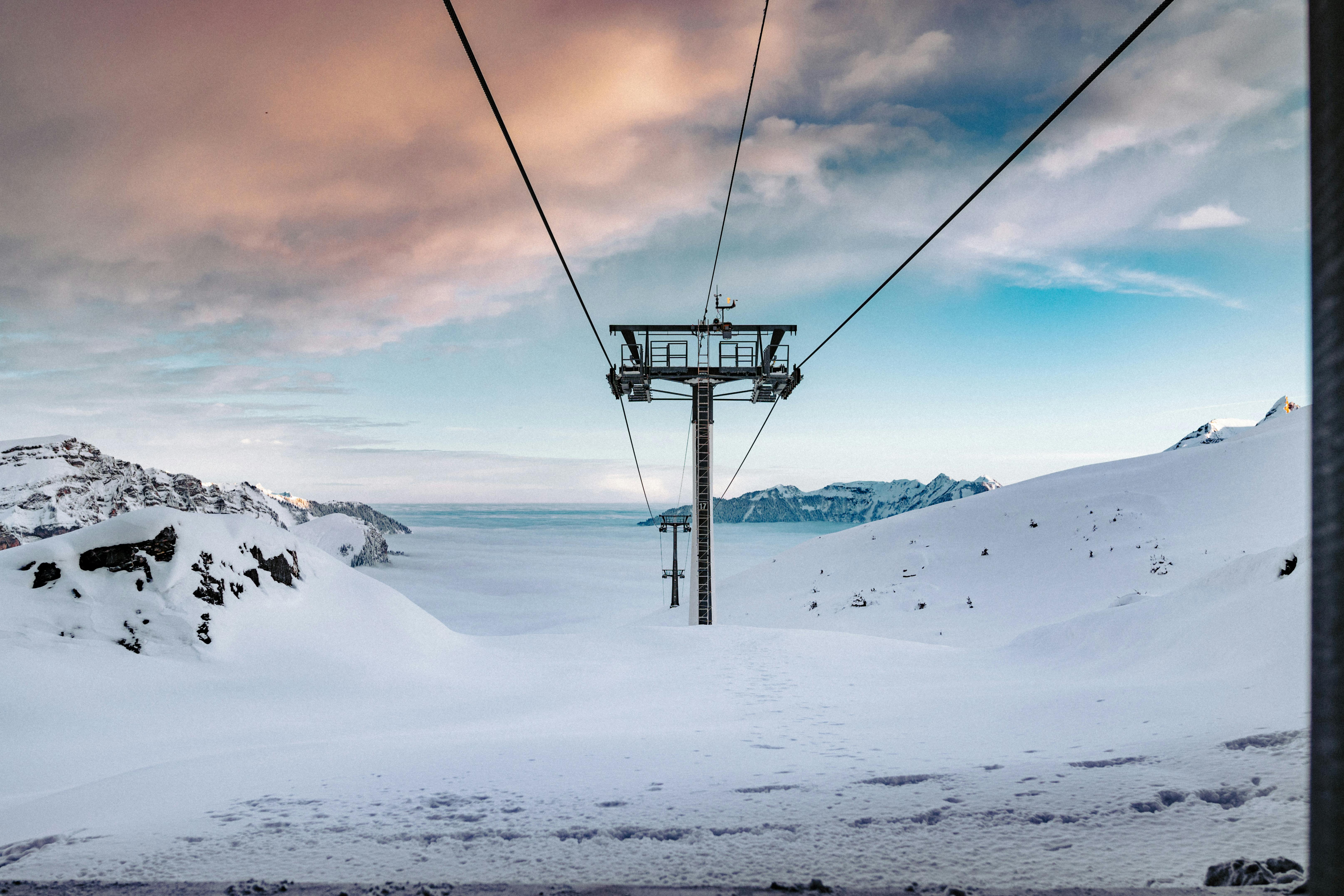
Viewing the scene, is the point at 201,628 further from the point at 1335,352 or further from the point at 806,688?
the point at 1335,352

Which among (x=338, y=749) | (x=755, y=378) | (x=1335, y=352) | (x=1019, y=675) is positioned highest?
(x=755, y=378)

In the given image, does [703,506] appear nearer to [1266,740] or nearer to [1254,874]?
[1266,740]

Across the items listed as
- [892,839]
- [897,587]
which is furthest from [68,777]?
[897,587]

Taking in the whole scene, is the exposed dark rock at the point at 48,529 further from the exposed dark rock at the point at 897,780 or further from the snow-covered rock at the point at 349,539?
the exposed dark rock at the point at 897,780

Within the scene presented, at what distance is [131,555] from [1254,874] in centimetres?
1298

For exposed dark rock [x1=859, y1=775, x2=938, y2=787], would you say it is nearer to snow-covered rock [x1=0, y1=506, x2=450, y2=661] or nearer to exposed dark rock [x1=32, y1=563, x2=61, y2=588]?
snow-covered rock [x1=0, y1=506, x2=450, y2=661]

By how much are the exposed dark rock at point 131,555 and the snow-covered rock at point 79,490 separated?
87.4 meters

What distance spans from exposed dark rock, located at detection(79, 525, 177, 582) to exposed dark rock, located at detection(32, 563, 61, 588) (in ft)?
0.88

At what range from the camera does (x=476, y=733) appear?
660cm

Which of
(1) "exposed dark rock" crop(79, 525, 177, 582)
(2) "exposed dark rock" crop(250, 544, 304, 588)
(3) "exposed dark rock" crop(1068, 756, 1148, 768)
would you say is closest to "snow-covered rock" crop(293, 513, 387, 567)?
(2) "exposed dark rock" crop(250, 544, 304, 588)

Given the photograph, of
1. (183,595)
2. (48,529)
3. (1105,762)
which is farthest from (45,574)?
(48,529)

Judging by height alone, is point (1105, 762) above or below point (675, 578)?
above

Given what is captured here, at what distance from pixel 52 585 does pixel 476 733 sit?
24.3 ft

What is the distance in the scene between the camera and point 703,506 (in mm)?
18234
